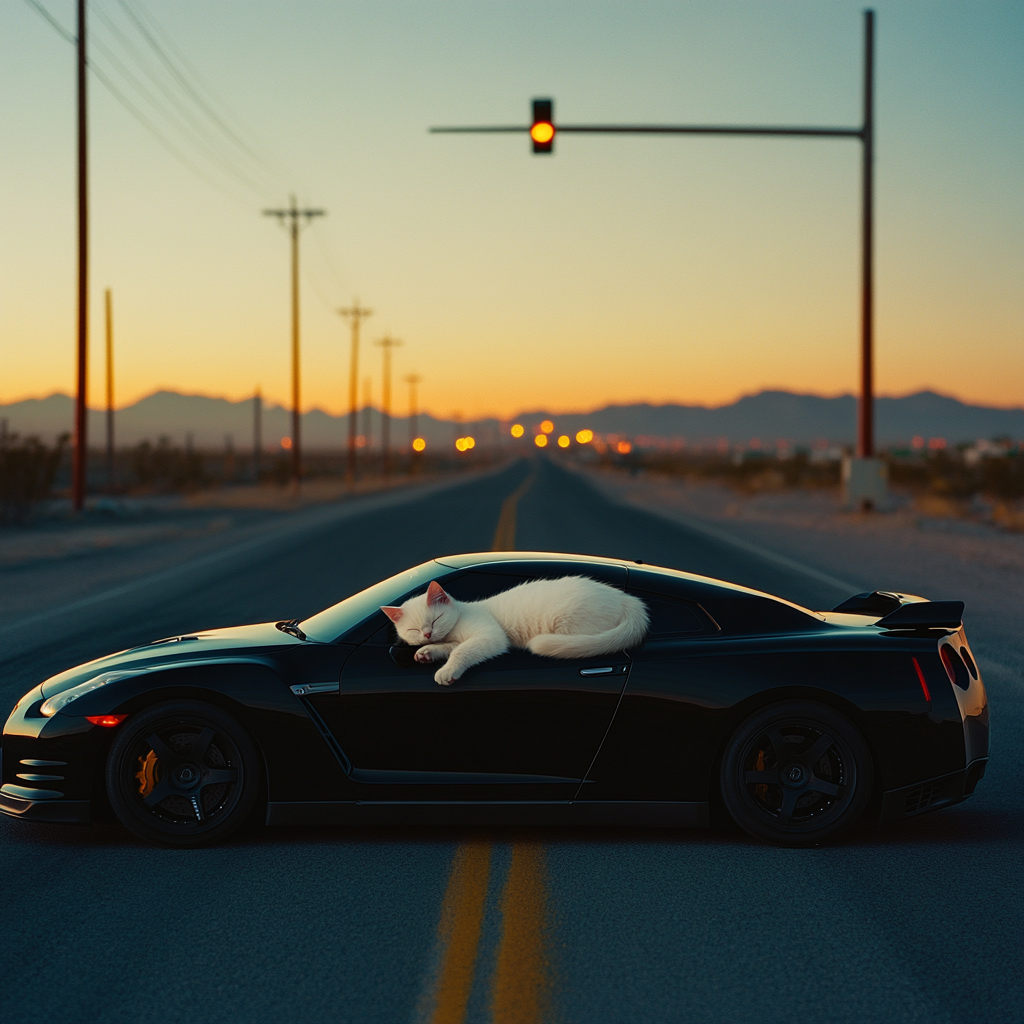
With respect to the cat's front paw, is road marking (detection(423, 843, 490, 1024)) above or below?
below

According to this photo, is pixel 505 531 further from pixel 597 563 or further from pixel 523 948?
pixel 523 948

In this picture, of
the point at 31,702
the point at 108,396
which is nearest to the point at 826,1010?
the point at 31,702

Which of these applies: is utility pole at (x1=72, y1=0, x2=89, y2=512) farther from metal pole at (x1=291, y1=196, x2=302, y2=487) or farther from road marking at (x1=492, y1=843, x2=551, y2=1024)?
road marking at (x1=492, y1=843, x2=551, y2=1024)

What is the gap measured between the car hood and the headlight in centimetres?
5

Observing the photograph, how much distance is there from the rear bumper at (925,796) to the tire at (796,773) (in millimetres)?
121

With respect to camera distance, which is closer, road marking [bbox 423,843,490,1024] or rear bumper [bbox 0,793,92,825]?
road marking [bbox 423,843,490,1024]

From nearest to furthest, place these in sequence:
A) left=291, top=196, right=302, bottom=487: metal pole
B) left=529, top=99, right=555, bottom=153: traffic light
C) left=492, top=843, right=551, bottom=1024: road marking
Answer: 1. left=492, top=843, right=551, bottom=1024: road marking
2. left=529, top=99, right=555, bottom=153: traffic light
3. left=291, top=196, right=302, bottom=487: metal pole

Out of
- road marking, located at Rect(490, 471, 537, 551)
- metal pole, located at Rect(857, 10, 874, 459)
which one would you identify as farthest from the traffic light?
metal pole, located at Rect(857, 10, 874, 459)

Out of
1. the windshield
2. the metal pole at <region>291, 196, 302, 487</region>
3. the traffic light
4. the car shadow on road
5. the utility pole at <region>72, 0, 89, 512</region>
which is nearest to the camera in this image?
A: the car shadow on road

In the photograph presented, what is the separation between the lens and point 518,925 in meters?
4.29

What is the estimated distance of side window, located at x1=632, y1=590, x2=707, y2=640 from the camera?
5.29 metres

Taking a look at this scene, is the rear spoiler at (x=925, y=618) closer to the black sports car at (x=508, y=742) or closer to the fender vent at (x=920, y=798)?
the black sports car at (x=508, y=742)

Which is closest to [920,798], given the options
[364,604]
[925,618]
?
[925,618]

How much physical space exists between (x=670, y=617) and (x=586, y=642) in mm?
472
